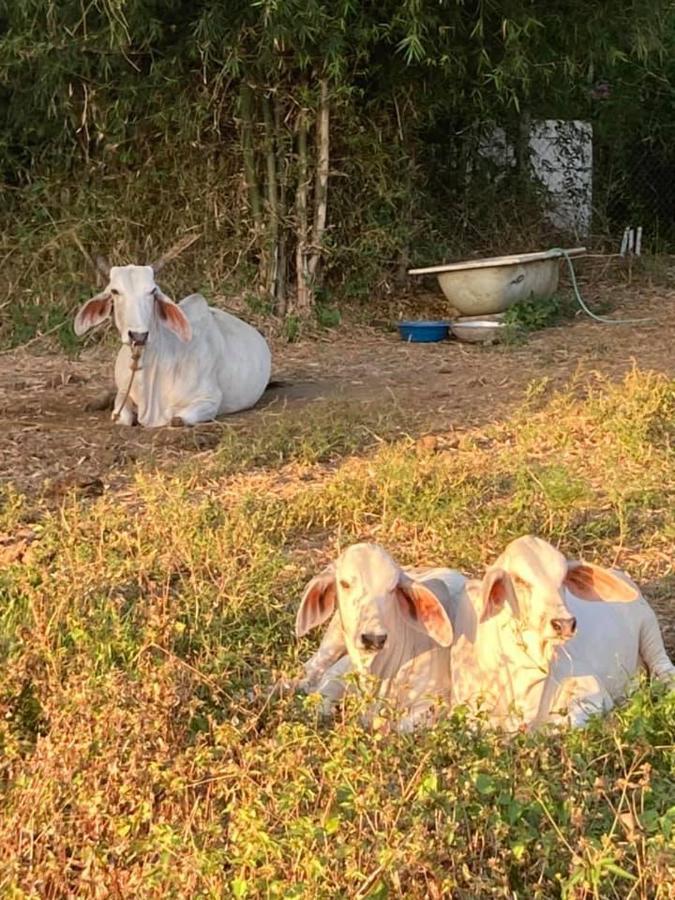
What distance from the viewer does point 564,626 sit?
2775mm

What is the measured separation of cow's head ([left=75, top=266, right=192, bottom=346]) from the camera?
604 cm

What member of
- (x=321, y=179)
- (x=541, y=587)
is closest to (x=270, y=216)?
(x=321, y=179)

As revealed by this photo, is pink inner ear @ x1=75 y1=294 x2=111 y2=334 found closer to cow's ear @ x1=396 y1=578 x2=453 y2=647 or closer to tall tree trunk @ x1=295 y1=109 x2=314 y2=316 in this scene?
tall tree trunk @ x1=295 y1=109 x2=314 y2=316

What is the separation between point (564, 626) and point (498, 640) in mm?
193

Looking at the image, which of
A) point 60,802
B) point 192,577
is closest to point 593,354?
point 192,577

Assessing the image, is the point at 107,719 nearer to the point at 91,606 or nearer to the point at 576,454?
the point at 91,606

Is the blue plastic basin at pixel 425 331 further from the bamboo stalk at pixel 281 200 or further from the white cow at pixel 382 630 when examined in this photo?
the white cow at pixel 382 630

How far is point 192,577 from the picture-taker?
3.56 metres

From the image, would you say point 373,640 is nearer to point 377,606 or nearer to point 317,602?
point 377,606

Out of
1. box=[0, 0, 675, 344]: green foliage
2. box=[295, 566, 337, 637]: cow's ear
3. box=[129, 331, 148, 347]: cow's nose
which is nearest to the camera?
box=[295, 566, 337, 637]: cow's ear

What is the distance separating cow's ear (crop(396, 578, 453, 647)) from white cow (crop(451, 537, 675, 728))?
0.09 meters

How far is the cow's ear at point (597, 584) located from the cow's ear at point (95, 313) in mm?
3641

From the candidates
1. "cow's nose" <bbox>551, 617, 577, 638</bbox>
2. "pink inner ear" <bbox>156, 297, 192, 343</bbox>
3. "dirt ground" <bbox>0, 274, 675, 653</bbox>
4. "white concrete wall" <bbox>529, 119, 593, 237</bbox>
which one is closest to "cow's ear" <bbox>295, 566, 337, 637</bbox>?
"cow's nose" <bbox>551, 617, 577, 638</bbox>

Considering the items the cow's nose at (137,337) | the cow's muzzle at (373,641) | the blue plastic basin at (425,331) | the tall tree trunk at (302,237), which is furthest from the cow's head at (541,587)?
the tall tree trunk at (302,237)
